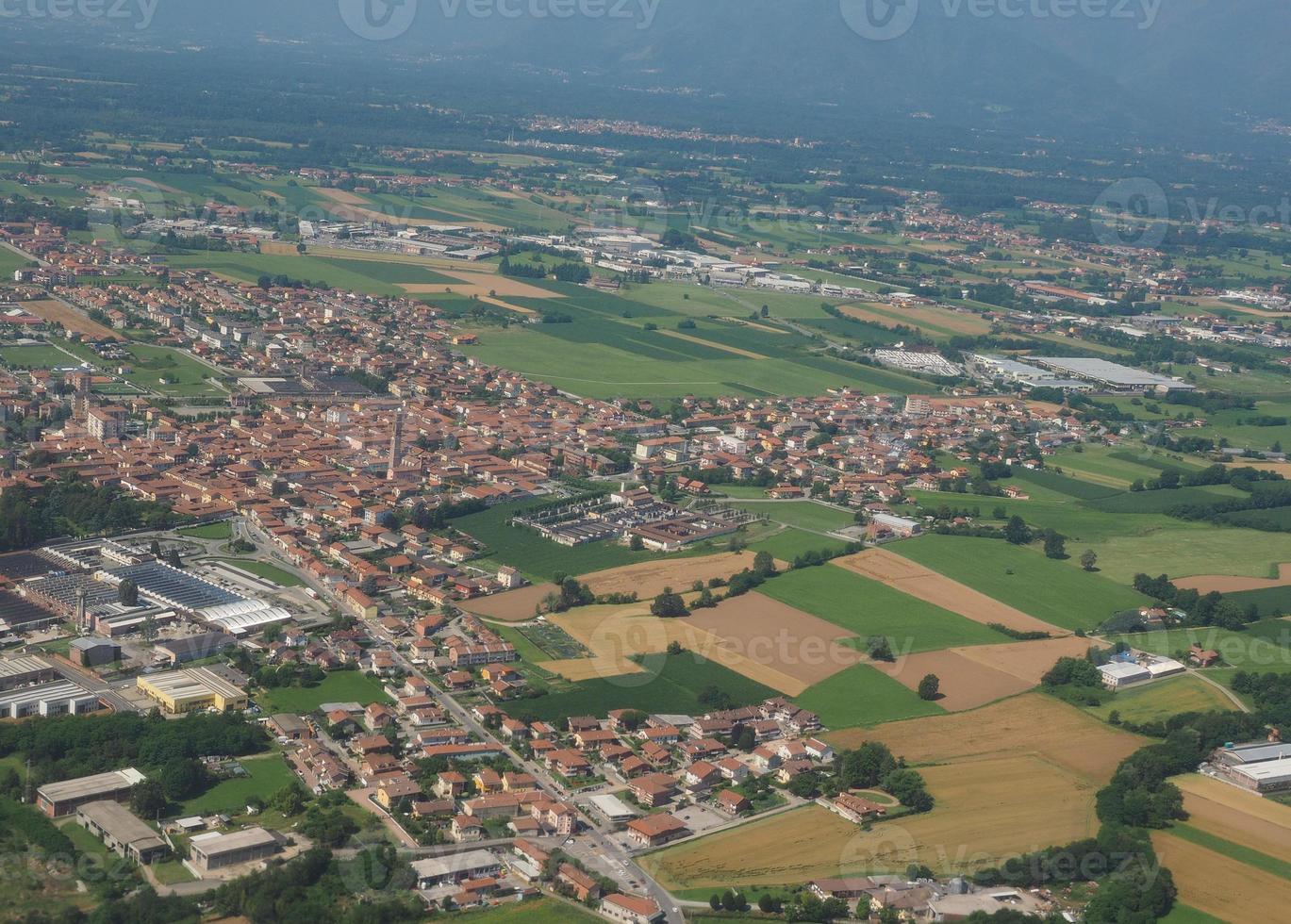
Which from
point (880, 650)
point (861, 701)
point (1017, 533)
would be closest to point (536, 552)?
point (880, 650)

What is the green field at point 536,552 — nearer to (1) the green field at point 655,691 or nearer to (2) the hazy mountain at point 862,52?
(1) the green field at point 655,691

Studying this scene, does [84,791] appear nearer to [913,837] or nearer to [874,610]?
[913,837]

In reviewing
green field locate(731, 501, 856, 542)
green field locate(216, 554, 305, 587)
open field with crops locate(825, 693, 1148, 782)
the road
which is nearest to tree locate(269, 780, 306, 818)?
the road

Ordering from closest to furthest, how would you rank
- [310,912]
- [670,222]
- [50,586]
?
[310,912]
[50,586]
[670,222]

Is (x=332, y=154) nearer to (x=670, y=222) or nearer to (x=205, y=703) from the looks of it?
(x=670, y=222)

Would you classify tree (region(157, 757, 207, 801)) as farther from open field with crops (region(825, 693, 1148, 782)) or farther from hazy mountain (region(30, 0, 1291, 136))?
hazy mountain (region(30, 0, 1291, 136))

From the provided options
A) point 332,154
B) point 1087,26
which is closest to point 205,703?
point 332,154
